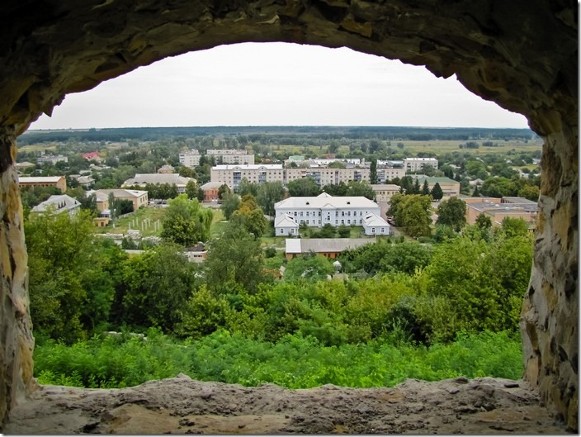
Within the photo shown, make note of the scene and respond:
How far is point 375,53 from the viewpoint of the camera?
3264 mm

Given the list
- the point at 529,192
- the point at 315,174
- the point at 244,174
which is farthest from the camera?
the point at 244,174

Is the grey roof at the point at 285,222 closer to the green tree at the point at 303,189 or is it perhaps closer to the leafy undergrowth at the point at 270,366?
the green tree at the point at 303,189

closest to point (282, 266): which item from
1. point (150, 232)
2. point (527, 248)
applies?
point (150, 232)

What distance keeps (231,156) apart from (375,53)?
232 feet

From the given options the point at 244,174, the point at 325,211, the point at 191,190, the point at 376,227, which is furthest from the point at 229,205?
the point at 244,174

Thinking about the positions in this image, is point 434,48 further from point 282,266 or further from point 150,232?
point 150,232

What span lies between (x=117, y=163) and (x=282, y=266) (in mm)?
28445

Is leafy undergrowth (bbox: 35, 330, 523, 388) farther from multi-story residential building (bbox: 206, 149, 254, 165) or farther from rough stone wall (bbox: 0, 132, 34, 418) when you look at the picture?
multi-story residential building (bbox: 206, 149, 254, 165)

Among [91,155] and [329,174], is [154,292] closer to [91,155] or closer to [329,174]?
[91,155]

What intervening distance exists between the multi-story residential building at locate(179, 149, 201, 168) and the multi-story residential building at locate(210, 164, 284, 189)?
8439 millimetres

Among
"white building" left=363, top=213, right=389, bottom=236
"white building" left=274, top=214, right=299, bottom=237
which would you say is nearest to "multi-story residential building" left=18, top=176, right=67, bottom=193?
"white building" left=274, top=214, right=299, bottom=237

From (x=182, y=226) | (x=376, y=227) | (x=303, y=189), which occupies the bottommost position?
(x=376, y=227)

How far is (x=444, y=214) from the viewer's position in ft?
111

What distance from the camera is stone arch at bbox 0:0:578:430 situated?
2311 mm
